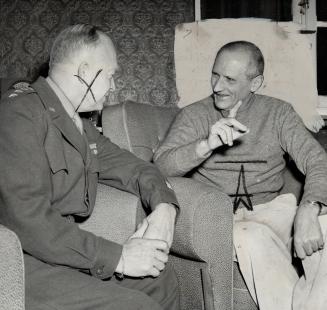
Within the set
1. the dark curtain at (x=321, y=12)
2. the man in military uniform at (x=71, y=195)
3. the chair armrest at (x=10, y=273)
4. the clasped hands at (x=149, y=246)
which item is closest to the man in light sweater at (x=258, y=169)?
the man in military uniform at (x=71, y=195)

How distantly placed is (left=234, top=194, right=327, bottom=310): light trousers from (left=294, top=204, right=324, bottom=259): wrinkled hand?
4 cm

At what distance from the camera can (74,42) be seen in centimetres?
162

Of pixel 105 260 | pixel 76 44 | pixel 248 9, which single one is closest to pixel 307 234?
pixel 105 260

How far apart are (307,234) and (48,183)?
1.05m

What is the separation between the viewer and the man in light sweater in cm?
185

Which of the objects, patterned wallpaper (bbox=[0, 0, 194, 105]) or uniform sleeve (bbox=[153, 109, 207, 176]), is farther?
patterned wallpaper (bbox=[0, 0, 194, 105])

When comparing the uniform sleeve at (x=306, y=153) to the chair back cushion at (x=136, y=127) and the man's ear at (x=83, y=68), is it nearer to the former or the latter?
the chair back cushion at (x=136, y=127)

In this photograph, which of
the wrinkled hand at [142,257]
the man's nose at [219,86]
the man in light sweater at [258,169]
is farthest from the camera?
the man's nose at [219,86]

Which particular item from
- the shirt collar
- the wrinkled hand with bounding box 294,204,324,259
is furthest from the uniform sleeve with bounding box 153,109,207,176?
the shirt collar

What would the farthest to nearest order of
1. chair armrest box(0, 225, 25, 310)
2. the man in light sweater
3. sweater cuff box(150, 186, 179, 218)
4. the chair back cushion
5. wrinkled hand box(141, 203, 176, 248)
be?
1. the chair back cushion
2. the man in light sweater
3. sweater cuff box(150, 186, 179, 218)
4. wrinkled hand box(141, 203, 176, 248)
5. chair armrest box(0, 225, 25, 310)

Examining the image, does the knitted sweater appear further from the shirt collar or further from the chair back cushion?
the shirt collar

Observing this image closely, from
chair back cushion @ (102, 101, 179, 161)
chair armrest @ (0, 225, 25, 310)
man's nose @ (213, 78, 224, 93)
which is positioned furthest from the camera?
chair back cushion @ (102, 101, 179, 161)

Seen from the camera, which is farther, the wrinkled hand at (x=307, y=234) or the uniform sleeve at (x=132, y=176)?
the wrinkled hand at (x=307, y=234)

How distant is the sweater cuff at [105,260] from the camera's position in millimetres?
1378
